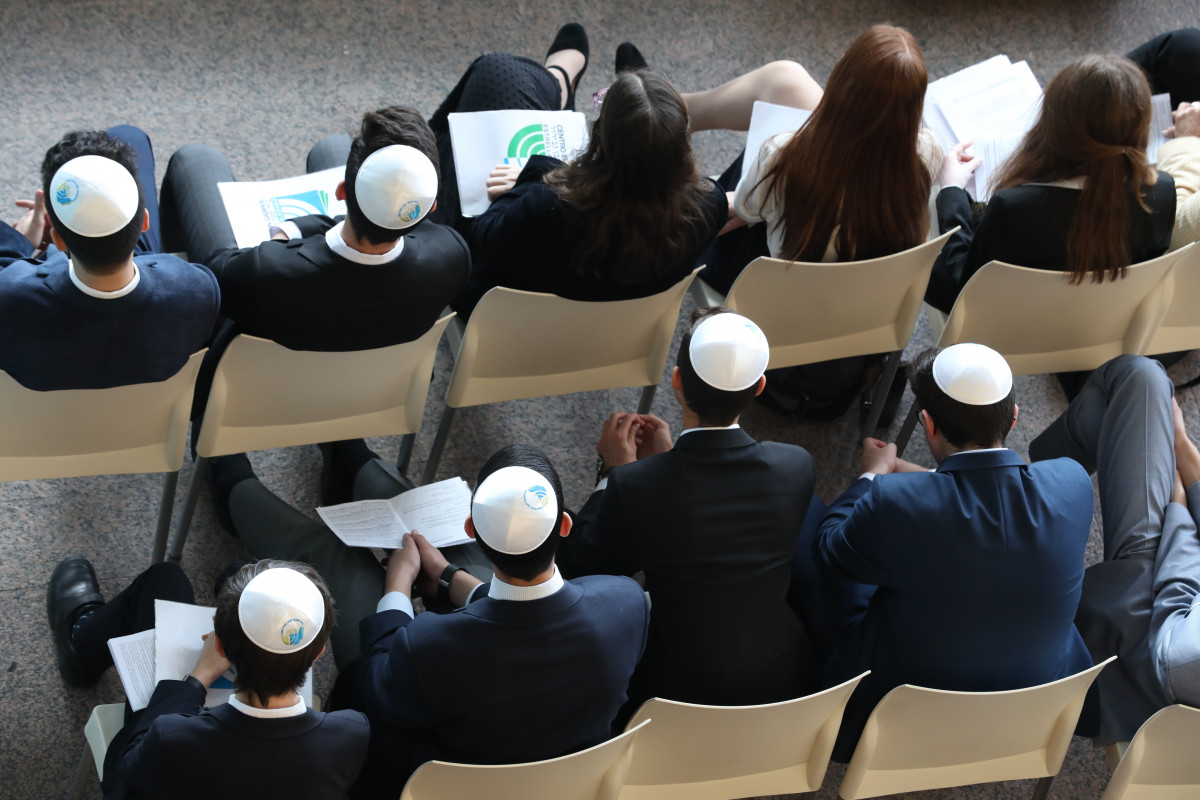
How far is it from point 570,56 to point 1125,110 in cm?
174

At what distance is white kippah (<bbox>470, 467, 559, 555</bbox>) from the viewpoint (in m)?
1.77

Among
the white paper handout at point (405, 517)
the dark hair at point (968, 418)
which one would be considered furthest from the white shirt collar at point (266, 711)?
the dark hair at point (968, 418)

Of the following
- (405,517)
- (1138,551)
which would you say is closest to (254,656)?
(405,517)

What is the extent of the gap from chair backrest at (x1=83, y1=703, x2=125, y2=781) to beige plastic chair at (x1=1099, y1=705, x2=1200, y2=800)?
73.6 inches

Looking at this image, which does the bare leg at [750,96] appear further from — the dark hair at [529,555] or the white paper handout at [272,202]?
the dark hair at [529,555]

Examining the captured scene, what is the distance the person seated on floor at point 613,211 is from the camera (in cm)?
227

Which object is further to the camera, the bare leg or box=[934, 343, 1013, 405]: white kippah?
the bare leg

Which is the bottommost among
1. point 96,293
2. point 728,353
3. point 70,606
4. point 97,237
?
point 70,606

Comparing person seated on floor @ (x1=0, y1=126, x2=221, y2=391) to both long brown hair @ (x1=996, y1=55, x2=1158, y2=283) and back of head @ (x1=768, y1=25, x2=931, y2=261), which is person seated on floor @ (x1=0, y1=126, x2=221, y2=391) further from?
long brown hair @ (x1=996, y1=55, x2=1158, y2=283)

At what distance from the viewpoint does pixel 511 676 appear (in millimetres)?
1731

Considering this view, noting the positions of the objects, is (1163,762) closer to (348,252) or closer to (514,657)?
(514,657)

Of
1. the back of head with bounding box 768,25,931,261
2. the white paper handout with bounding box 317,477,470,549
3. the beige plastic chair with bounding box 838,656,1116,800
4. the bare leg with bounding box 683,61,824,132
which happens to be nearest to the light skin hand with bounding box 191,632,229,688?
the white paper handout with bounding box 317,477,470,549

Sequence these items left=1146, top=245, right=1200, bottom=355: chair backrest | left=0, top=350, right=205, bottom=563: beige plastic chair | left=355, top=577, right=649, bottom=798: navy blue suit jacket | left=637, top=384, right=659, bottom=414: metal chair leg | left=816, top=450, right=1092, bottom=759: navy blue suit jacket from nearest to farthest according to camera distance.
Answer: left=355, top=577, right=649, bottom=798: navy blue suit jacket, left=816, top=450, right=1092, bottom=759: navy blue suit jacket, left=0, top=350, right=205, bottom=563: beige plastic chair, left=1146, top=245, right=1200, bottom=355: chair backrest, left=637, top=384, right=659, bottom=414: metal chair leg

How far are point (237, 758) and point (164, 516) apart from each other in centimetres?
97
